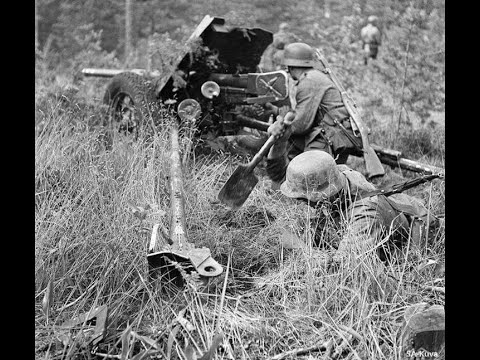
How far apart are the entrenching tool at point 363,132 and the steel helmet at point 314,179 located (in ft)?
5.25

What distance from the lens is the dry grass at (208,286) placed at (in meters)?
3.06

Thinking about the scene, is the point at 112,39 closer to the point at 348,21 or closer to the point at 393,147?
the point at 348,21

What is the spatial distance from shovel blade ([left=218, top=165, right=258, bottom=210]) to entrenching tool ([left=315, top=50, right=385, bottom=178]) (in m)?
1.40

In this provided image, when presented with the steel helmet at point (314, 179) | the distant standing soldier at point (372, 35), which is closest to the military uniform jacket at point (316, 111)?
the steel helmet at point (314, 179)

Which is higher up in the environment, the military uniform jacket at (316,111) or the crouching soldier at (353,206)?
the crouching soldier at (353,206)

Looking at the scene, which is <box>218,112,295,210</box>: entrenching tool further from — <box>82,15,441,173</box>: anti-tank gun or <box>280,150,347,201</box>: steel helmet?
<box>82,15,441,173</box>: anti-tank gun

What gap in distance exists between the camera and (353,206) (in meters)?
4.00

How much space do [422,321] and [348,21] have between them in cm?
831

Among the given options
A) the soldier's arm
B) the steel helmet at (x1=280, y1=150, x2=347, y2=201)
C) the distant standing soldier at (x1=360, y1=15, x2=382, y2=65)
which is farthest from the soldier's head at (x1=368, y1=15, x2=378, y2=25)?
the soldier's arm

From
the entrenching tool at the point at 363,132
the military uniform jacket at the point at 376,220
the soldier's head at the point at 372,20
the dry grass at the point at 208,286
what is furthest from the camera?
the soldier's head at the point at 372,20

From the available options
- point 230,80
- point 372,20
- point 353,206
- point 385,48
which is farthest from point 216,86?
point 372,20

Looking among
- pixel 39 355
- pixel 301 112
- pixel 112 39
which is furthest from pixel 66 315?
pixel 112 39

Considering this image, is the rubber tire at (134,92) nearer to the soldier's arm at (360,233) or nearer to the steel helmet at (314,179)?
the steel helmet at (314,179)
